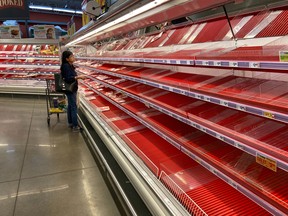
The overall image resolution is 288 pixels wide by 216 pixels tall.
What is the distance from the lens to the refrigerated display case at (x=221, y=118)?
1.18m

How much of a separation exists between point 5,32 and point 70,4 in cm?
939

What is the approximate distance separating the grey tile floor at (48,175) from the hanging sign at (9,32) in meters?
3.96

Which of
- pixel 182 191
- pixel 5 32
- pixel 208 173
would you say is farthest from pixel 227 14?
pixel 5 32

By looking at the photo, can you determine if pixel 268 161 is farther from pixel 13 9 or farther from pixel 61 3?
pixel 61 3

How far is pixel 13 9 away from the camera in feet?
25.0

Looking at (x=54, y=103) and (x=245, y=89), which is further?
(x=54, y=103)

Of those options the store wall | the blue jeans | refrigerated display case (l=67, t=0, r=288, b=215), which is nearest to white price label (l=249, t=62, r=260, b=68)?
refrigerated display case (l=67, t=0, r=288, b=215)

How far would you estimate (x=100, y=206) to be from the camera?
9.14 feet

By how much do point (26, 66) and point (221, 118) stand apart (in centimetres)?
931

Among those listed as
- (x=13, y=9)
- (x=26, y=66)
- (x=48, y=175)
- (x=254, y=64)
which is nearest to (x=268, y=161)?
(x=254, y=64)

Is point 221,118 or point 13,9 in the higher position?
point 13,9

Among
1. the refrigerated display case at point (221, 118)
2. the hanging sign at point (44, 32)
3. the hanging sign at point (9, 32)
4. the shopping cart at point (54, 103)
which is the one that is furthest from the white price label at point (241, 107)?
the hanging sign at point (9, 32)

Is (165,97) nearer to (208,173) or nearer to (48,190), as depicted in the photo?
(208,173)

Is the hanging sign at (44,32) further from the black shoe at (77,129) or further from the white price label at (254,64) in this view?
the white price label at (254,64)
